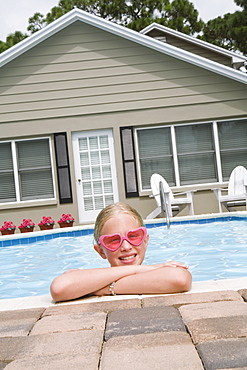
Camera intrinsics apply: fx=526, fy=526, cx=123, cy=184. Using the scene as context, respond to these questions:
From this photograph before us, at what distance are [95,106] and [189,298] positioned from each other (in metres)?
8.47

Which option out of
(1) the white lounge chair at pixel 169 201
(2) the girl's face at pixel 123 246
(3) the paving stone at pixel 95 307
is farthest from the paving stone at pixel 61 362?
(1) the white lounge chair at pixel 169 201

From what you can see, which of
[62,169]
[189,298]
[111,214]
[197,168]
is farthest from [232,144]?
[189,298]

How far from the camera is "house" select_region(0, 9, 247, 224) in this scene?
10.5 metres

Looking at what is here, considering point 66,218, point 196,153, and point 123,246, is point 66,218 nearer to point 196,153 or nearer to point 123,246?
point 196,153

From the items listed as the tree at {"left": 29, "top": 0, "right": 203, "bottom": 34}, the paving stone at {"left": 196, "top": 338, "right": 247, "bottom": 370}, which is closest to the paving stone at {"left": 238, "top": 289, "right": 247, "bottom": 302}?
the paving stone at {"left": 196, "top": 338, "right": 247, "bottom": 370}

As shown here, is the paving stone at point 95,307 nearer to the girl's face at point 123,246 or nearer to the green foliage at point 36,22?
the girl's face at point 123,246

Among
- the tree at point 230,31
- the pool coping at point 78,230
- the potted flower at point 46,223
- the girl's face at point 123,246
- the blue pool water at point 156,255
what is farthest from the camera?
the tree at point 230,31

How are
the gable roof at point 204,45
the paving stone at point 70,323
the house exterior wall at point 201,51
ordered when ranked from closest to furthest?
the paving stone at point 70,323
the gable roof at point 204,45
the house exterior wall at point 201,51

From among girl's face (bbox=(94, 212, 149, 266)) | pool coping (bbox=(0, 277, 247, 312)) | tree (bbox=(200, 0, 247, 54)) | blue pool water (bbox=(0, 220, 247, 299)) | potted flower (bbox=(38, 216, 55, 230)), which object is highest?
tree (bbox=(200, 0, 247, 54))

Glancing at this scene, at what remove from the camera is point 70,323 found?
2057 millimetres

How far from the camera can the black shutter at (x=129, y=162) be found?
10469 mm

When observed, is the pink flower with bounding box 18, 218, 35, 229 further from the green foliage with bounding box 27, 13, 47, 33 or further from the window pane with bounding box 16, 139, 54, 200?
the green foliage with bounding box 27, 13, 47, 33

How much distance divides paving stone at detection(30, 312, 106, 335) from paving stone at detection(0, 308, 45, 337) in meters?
0.04

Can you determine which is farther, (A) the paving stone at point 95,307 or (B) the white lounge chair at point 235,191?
(B) the white lounge chair at point 235,191
